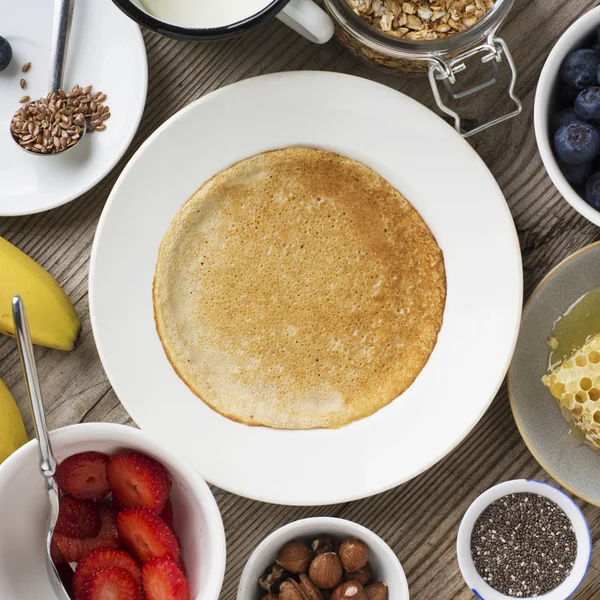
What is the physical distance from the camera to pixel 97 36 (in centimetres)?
116

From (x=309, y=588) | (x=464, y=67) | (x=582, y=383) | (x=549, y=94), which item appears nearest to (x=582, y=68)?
(x=549, y=94)

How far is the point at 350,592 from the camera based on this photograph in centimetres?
111

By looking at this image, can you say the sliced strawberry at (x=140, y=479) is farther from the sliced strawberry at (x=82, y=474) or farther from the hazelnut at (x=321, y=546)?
the hazelnut at (x=321, y=546)

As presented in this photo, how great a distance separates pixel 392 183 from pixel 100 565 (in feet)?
2.23

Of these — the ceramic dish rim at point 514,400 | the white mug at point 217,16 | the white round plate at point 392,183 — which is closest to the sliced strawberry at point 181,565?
the white round plate at point 392,183

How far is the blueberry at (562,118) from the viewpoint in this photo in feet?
3.37

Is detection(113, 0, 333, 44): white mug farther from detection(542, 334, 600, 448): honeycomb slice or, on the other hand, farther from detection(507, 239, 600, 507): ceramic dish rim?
detection(542, 334, 600, 448): honeycomb slice

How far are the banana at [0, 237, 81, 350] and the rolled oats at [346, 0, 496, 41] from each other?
A: 0.61 meters

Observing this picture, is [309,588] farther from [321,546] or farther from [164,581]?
[164,581]

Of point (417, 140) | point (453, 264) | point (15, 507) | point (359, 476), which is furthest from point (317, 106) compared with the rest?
point (15, 507)

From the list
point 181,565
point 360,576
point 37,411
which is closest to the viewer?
point 37,411

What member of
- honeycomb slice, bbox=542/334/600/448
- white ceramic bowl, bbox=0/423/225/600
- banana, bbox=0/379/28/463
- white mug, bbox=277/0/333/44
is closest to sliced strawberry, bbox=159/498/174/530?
white ceramic bowl, bbox=0/423/225/600

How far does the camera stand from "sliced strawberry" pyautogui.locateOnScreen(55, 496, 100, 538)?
3.36ft

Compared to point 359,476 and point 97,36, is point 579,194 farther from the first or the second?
point 97,36
